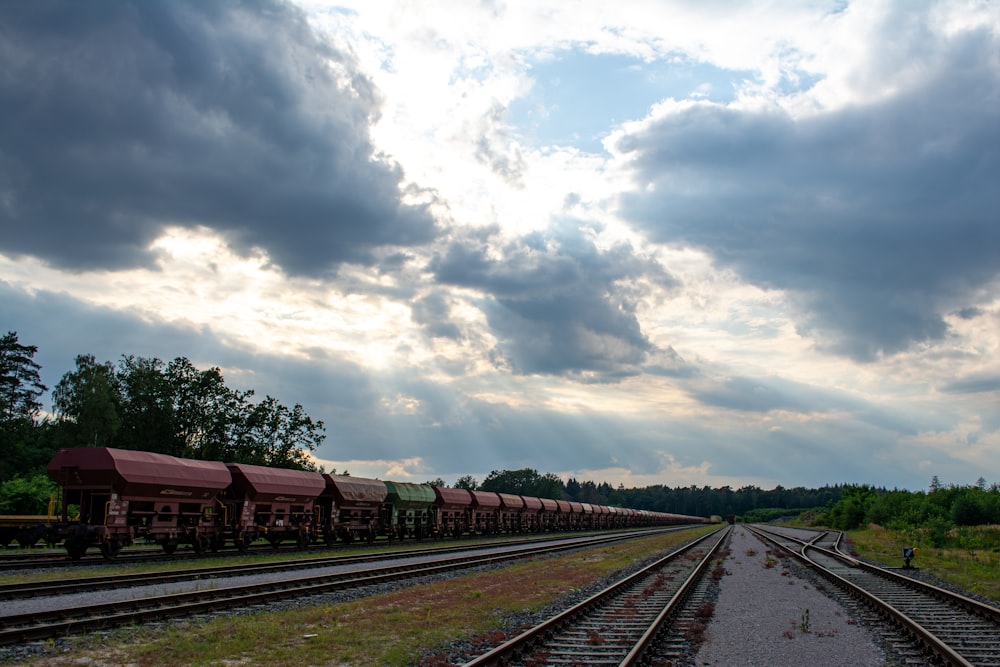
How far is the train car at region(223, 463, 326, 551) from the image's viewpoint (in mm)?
32219

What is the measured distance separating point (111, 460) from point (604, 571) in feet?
58.4

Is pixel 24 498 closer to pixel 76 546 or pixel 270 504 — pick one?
pixel 270 504

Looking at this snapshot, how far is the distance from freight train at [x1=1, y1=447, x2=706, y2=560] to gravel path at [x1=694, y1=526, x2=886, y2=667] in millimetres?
19972

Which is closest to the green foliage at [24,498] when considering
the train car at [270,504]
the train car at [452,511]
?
the train car at [270,504]

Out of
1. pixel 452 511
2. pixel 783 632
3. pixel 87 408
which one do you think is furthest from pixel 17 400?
pixel 783 632

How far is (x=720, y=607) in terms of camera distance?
1784 cm

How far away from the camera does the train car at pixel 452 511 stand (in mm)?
51188

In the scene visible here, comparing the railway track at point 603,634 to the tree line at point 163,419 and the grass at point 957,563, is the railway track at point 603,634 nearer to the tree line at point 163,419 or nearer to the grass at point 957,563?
the grass at point 957,563

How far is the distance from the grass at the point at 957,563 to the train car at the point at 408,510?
26197 mm

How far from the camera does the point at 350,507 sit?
40531 millimetres

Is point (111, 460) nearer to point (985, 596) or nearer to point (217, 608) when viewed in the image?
point (217, 608)

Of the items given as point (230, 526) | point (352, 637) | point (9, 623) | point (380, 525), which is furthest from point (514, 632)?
point (380, 525)

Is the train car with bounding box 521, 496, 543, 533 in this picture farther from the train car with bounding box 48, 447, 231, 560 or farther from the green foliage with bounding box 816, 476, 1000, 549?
the train car with bounding box 48, 447, 231, 560

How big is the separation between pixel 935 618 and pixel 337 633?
12.8 meters
